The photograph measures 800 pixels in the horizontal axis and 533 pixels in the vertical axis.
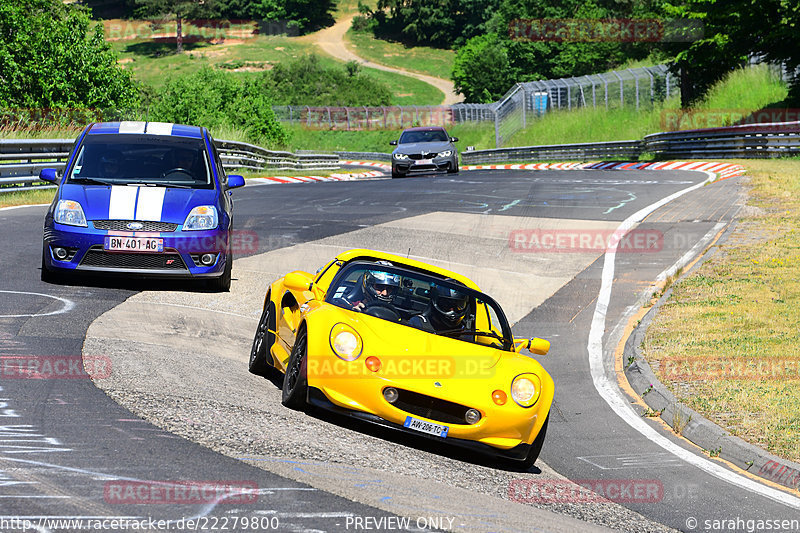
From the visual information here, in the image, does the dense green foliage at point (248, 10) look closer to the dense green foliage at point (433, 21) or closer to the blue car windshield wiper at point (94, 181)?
the dense green foliage at point (433, 21)

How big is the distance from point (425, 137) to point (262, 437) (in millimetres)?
28994

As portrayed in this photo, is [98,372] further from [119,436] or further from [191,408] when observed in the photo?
[119,436]

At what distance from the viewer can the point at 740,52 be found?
128ft

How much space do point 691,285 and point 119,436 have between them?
10.5 meters

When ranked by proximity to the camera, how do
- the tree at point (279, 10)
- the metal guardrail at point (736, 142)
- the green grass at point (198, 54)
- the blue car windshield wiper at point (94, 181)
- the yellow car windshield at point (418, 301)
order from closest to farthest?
the yellow car windshield at point (418, 301)
the blue car windshield wiper at point (94, 181)
the metal guardrail at point (736, 142)
the green grass at point (198, 54)
the tree at point (279, 10)

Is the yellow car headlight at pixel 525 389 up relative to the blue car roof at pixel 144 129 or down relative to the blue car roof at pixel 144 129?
down

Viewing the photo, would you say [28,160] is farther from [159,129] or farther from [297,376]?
[297,376]

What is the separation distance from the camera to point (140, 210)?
10.9 meters

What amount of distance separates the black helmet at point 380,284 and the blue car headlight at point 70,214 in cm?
409

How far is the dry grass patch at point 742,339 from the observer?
8.75 metres

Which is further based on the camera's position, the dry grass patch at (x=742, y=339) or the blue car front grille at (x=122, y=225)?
the blue car front grille at (x=122, y=225)

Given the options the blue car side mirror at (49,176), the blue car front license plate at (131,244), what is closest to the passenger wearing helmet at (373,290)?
the blue car front license plate at (131,244)

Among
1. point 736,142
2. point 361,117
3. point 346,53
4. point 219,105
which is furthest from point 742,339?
point 346,53

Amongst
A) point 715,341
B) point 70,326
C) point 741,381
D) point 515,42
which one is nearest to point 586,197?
point 715,341
